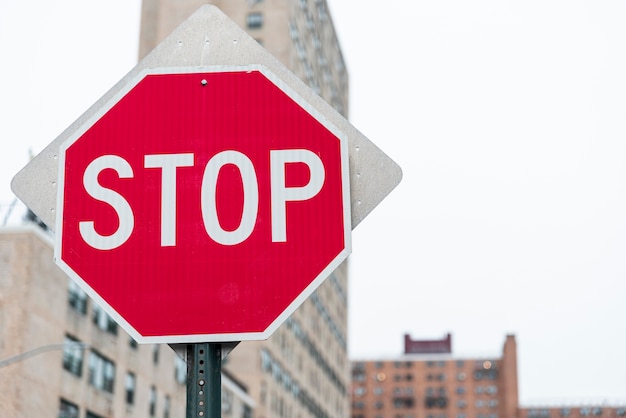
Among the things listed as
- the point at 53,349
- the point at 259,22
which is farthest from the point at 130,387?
the point at 259,22

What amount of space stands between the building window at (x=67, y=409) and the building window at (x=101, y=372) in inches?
76.8

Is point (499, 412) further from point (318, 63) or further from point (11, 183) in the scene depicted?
point (11, 183)

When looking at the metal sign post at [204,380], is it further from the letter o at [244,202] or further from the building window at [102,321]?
the building window at [102,321]

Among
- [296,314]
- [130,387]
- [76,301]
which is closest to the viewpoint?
[76,301]

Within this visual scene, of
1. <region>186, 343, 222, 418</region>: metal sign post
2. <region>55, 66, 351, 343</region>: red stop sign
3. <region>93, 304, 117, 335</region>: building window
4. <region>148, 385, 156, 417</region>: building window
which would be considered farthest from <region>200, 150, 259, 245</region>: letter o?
<region>148, 385, 156, 417</region>: building window

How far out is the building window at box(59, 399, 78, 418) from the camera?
46219 millimetres

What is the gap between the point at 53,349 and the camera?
44344 millimetres

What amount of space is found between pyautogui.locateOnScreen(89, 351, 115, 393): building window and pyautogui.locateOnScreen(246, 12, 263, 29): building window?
49407 mm

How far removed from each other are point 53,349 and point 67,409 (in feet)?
12.3

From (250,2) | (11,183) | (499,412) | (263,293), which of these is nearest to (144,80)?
(11,183)

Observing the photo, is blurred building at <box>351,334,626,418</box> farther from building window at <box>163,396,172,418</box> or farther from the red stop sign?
the red stop sign

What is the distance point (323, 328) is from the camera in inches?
4377

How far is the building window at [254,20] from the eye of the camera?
95.4 meters

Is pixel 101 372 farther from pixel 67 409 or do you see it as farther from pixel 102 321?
pixel 67 409
